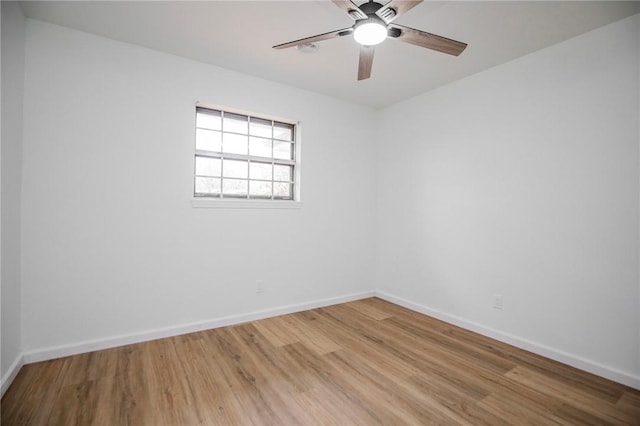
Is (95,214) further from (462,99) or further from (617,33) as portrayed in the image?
(617,33)

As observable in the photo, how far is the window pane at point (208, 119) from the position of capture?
9.91 ft

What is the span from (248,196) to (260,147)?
0.59 m

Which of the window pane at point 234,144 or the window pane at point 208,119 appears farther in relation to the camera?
the window pane at point 234,144

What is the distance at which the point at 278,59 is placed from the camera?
279 cm

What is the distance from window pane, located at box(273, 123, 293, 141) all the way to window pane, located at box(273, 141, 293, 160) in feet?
0.23

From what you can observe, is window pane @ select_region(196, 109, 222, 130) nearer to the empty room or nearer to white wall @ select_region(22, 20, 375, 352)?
the empty room

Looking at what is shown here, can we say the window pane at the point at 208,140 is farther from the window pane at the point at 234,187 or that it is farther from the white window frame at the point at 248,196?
the window pane at the point at 234,187

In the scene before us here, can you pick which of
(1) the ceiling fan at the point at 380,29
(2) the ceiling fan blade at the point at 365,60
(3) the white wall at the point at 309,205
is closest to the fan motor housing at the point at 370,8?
(1) the ceiling fan at the point at 380,29

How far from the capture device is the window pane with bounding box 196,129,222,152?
300 cm

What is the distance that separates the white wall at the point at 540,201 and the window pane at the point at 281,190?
1.55 metres

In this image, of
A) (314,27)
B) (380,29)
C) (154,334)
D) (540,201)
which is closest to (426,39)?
(380,29)

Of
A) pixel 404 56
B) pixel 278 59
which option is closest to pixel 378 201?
pixel 404 56

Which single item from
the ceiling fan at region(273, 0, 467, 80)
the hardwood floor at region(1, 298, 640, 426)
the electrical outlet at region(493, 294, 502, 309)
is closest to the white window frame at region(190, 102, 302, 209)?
the hardwood floor at region(1, 298, 640, 426)

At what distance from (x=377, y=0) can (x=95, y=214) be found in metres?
2.70
